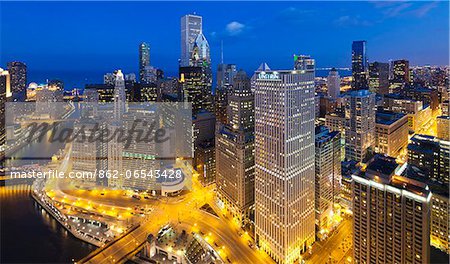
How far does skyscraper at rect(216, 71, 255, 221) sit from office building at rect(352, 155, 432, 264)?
6337 millimetres

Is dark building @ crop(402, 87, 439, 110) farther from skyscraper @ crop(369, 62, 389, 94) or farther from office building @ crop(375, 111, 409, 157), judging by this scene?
office building @ crop(375, 111, 409, 157)

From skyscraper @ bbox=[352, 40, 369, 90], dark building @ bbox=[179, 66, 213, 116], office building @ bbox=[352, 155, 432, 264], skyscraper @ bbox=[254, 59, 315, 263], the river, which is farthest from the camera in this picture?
skyscraper @ bbox=[352, 40, 369, 90]

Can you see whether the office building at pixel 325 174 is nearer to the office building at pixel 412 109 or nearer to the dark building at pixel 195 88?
the office building at pixel 412 109

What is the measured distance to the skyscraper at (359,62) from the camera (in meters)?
40.0

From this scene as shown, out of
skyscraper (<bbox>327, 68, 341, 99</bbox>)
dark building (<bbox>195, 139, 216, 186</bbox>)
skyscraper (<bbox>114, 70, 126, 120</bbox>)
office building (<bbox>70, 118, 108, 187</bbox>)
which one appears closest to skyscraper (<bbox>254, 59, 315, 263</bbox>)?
dark building (<bbox>195, 139, 216, 186</bbox>)

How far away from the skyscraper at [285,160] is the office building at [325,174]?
76 cm

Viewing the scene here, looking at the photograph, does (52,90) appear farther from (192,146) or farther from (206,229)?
(206,229)

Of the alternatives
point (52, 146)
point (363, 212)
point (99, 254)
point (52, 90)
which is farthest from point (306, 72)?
point (52, 90)

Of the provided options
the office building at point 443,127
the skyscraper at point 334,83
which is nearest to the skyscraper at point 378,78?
the skyscraper at point 334,83

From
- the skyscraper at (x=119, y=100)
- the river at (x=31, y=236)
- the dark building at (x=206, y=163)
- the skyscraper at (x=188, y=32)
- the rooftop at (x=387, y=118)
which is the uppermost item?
the skyscraper at (x=188, y=32)

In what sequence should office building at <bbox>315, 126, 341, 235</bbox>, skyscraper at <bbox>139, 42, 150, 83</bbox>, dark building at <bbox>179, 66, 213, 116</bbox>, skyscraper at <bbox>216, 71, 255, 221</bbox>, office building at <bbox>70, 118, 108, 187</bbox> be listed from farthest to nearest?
1. skyscraper at <bbox>139, 42, 150, 83</bbox>
2. dark building at <bbox>179, 66, 213, 116</bbox>
3. office building at <bbox>70, 118, 108, 187</bbox>
4. skyscraper at <bbox>216, 71, 255, 221</bbox>
5. office building at <bbox>315, 126, 341, 235</bbox>

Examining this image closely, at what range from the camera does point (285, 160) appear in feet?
40.1

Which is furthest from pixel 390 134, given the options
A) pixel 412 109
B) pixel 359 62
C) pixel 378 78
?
pixel 359 62

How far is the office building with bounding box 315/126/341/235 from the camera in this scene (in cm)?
1421
